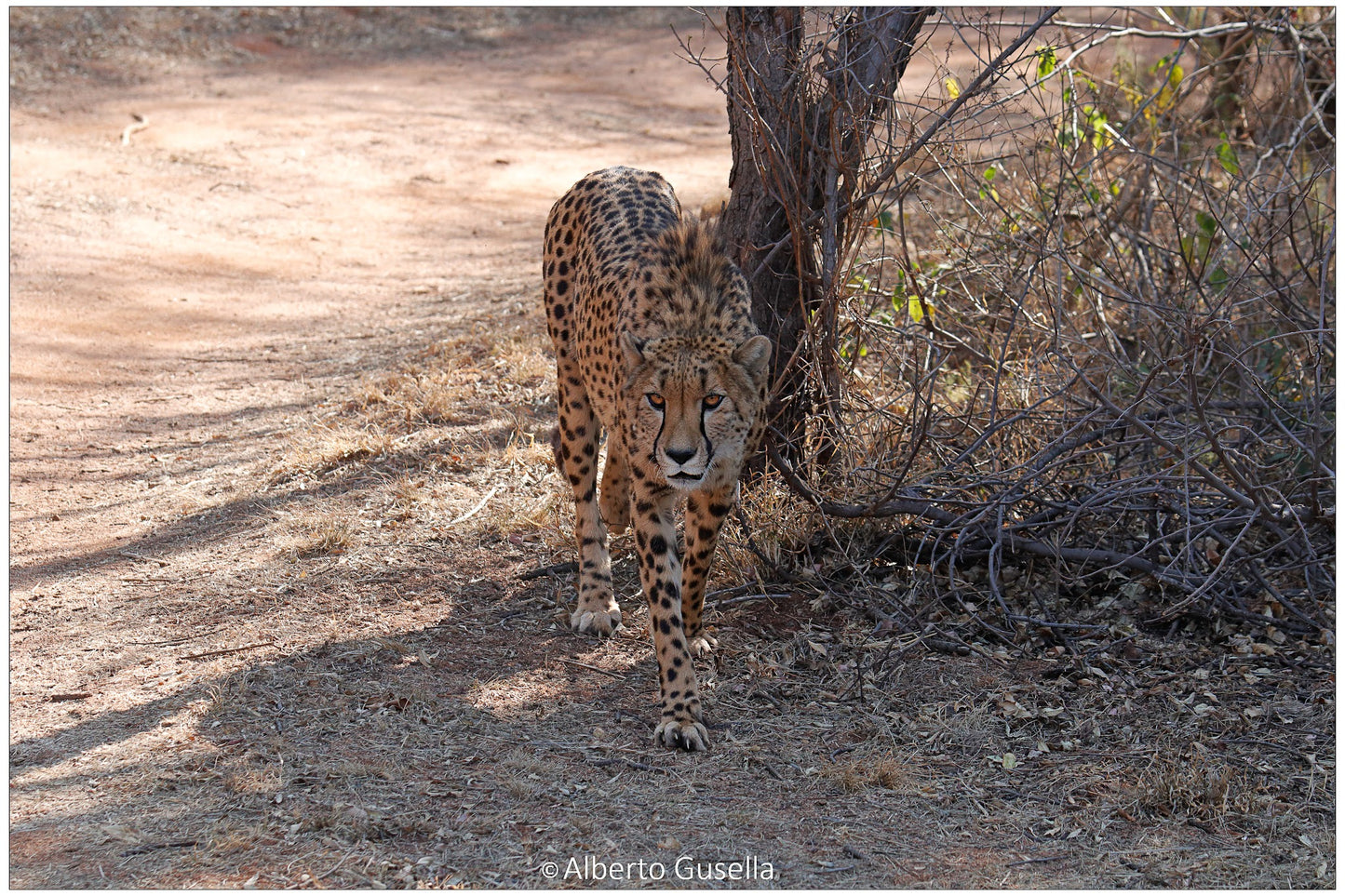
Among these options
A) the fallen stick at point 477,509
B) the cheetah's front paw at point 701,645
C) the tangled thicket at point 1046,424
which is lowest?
the cheetah's front paw at point 701,645

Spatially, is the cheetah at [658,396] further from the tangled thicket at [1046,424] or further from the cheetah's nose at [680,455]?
the tangled thicket at [1046,424]

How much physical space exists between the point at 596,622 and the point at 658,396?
3.79 feet

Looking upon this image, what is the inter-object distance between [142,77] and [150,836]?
11.8 meters

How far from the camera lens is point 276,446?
5.94 m

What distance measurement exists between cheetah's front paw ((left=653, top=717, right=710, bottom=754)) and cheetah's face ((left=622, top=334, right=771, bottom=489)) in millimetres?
738

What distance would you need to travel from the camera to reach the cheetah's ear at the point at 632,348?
12.1ft

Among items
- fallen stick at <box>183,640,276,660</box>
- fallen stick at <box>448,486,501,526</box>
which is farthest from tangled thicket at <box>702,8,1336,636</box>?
fallen stick at <box>183,640,276,660</box>

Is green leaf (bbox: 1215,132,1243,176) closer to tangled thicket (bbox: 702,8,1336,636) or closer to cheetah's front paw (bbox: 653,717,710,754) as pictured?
tangled thicket (bbox: 702,8,1336,636)

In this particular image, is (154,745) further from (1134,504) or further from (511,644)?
(1134,504)

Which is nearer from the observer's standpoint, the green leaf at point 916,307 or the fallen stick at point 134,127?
the green leaf at point 916,307

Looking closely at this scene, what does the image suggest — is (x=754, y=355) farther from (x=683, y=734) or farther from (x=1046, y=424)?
(x=1046, y=424)

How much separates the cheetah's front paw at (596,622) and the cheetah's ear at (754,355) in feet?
3.87

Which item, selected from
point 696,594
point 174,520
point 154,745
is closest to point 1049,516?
point 696,594

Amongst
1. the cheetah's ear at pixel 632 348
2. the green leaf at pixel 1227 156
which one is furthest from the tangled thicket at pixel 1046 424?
the cheetah's ear at pixel 632 348
